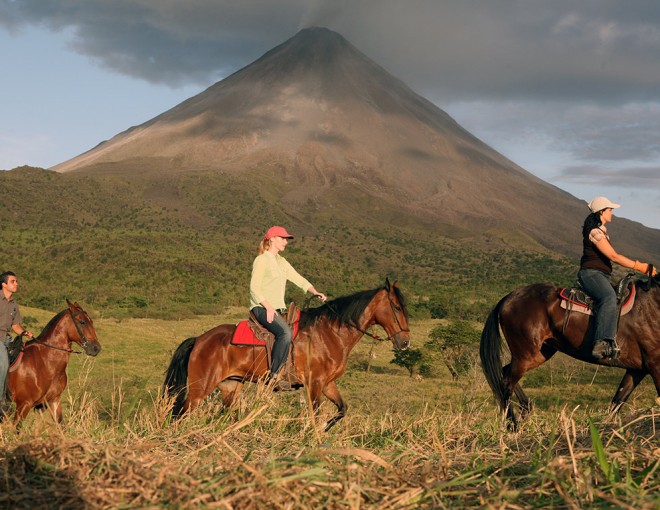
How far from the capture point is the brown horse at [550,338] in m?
Result: 8.41

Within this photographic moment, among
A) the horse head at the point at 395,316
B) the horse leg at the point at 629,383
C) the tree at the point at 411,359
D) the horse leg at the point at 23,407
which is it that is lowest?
the tree at the point at 411,359

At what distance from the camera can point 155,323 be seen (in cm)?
4647

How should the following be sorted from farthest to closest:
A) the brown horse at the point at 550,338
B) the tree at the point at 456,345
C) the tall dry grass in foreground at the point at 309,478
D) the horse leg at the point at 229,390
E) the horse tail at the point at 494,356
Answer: the tree at the point at 456,345, the horse tail at the point at 494,356, the horse leg at the point at 229,390, the brown horse at the point at 550,338, the tall dry grass in foreground at the point at 309,478

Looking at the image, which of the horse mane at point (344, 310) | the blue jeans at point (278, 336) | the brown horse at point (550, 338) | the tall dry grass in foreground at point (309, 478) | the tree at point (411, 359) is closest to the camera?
the tall dry grass in foreground at point (309, 478)

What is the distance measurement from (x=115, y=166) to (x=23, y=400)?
192m

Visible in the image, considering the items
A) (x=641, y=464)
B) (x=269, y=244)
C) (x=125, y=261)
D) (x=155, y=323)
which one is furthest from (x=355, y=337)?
(x=125, y=261)

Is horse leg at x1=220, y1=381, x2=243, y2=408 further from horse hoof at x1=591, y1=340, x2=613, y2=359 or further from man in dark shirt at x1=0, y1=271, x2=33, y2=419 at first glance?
horse hoof at x1=591, y1=340, x2=613, y2=359

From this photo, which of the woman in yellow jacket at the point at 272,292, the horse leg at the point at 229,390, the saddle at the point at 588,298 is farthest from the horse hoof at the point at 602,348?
the horse leg at the point at 229,390

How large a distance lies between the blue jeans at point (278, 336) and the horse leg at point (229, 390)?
0.87 meters

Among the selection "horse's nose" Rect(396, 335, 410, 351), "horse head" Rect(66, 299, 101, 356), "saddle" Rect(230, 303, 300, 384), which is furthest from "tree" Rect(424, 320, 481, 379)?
"saddle" Rect(230, 303, 300, 384)

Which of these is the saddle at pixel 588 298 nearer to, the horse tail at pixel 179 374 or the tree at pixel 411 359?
the horse tail at pixel 179 374

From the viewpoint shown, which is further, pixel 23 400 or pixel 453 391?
pixel 453 391

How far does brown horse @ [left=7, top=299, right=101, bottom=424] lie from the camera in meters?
8.98

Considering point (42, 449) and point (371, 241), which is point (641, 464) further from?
point (371, 241)
